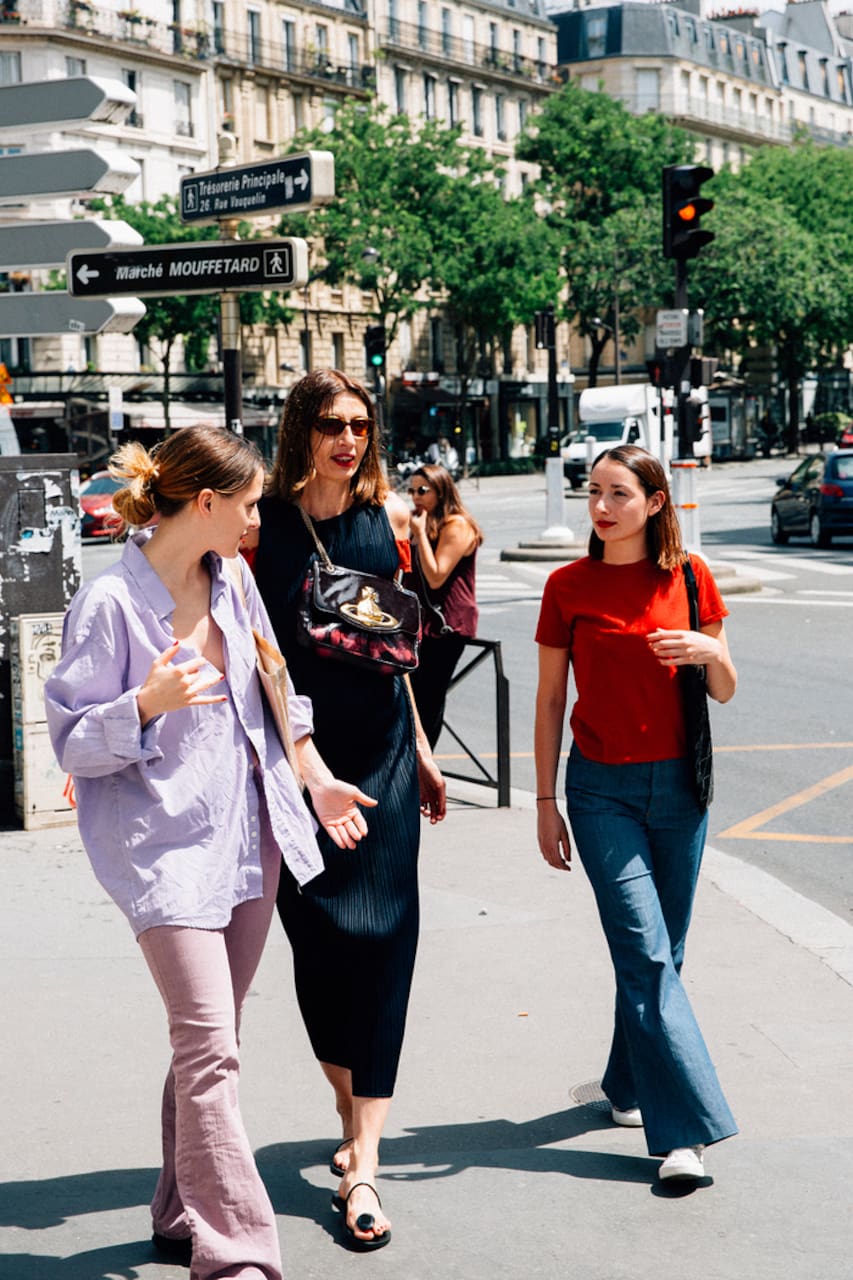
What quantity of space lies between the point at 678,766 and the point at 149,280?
6.20 m

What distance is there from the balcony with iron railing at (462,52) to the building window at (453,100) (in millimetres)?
867

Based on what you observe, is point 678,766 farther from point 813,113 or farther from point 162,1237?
point 813,113

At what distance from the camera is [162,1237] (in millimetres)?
3590

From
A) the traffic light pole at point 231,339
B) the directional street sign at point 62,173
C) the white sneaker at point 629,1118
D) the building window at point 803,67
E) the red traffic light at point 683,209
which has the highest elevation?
the building window at point 803,67

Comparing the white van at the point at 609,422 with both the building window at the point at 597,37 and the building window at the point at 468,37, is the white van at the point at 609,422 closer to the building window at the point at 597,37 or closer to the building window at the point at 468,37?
the building window at the point at 468,37

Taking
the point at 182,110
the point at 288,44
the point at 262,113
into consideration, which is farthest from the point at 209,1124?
the point at 288,44

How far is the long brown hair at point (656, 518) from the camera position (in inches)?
165

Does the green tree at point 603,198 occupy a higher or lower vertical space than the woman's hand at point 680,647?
higher

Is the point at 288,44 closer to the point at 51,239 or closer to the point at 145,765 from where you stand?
the point at 51,239

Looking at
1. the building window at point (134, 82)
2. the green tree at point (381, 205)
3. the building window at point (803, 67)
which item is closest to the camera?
→ the green tree at point (381, 205)

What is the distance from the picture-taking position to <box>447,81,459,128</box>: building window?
72806 millimetres

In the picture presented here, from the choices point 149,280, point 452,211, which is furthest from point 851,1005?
point 452,211

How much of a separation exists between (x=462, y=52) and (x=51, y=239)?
70306 millimetres

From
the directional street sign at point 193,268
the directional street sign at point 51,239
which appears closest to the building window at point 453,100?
the directional street sign at point 193,268
